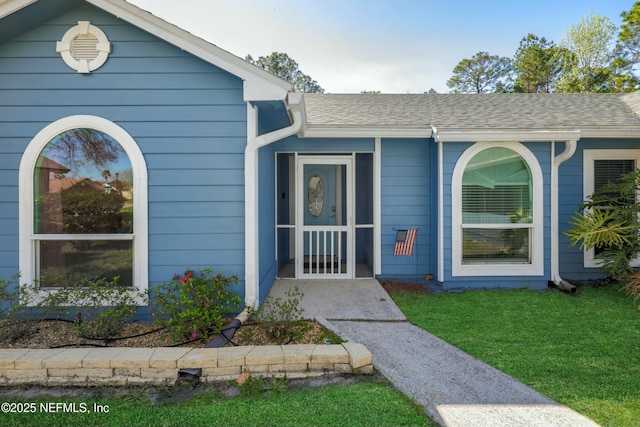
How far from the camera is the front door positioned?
5473mm

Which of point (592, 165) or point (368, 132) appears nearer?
point (368, 132)

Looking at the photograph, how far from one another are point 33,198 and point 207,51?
2.47 m

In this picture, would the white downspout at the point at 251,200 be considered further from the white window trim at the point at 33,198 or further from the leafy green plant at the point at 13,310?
the leafy green plant at the point at 13,310

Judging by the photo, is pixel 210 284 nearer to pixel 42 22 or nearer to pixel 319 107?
pixel 42 22

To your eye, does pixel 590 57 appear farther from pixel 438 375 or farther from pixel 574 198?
pixel 438 375

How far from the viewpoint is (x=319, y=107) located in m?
6.68

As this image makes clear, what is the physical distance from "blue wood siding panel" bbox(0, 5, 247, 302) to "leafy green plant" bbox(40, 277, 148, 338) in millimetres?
295

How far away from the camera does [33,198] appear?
11.6ft

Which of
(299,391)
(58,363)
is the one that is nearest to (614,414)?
(299,391)

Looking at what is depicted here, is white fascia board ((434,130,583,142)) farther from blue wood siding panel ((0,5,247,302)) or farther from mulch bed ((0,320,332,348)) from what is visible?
mulch bed ((0,320,332,348))

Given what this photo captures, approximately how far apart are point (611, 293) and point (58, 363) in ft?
22.3

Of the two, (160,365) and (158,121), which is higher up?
(158,121)

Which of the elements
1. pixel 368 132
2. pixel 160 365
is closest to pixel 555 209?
pixel 368 132

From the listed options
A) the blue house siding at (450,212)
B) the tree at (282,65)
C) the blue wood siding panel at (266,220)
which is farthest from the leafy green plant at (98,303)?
the tree at (282,65)
